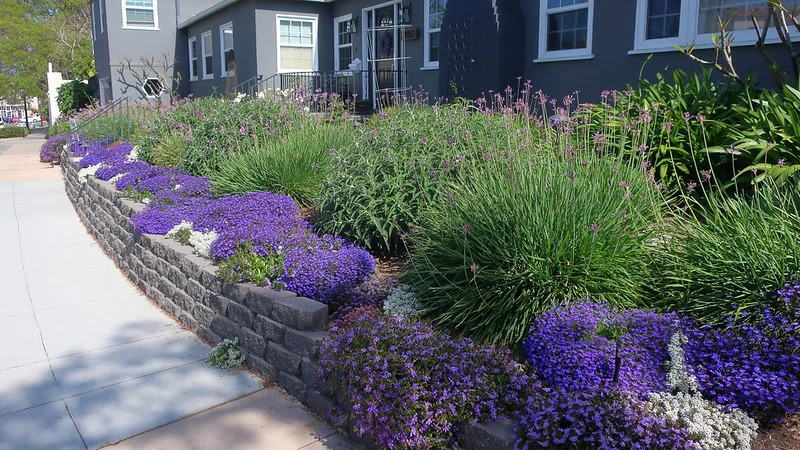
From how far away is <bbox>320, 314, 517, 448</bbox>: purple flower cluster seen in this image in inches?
113

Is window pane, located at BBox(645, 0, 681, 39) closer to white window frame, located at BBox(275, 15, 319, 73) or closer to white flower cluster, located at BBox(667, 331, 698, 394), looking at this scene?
white flower cluster, located at BBox(667, 331, 698, 394)

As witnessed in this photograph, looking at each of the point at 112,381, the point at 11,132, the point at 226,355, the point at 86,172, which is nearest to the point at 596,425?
the point at 226,355

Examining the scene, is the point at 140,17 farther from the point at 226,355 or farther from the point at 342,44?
the point at 226,355

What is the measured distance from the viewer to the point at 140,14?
2169 cm

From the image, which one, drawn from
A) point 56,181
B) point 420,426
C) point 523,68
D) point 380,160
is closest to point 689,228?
point 420,426

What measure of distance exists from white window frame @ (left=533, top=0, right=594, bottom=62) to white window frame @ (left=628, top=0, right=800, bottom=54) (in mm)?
723

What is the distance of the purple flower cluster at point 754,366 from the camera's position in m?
2.53

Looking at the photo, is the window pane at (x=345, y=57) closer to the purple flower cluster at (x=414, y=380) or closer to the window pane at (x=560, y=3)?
the window pane at (x=560, y=3)

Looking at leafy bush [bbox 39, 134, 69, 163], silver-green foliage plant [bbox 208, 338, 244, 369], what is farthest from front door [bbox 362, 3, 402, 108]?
silver-green foliage plant [bbox 208, 338, 244, 369]

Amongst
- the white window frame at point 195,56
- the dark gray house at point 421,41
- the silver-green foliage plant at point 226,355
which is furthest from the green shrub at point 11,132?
the silver-green foliage plant at point 226,355

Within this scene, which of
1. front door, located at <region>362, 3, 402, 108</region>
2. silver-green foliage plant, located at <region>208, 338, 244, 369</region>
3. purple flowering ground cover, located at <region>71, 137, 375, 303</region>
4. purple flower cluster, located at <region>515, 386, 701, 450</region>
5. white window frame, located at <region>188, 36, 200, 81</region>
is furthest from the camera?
white window frame, located at <region>188, 36, 200, 81</region>

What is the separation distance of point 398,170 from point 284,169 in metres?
1.94

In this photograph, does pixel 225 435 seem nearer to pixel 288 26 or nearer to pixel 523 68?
pixel 523 68

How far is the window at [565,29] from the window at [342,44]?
23.3 feet
